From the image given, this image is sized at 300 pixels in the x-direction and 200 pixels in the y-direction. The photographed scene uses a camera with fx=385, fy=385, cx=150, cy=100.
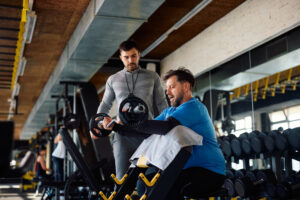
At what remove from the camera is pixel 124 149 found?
2.41 metres

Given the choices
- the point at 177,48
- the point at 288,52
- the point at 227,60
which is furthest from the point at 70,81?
the point at 288,52

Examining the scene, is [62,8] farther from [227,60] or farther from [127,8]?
[227,60]

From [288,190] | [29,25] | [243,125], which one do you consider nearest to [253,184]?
[288,190]

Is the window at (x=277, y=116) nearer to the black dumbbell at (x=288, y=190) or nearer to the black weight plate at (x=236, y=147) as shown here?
the black weight plate at (x=236, y=147)

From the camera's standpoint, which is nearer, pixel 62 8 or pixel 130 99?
pixel 130 99

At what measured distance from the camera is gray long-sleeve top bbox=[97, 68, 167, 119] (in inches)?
100

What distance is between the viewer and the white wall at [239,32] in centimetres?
429

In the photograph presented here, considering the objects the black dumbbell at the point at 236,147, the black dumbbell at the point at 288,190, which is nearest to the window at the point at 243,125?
the black dumbbell at the point at 236,147

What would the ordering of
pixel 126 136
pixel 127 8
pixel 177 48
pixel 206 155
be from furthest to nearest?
pixel 177 48, pixel 127 8, pixel 126 136, pixel 206 155

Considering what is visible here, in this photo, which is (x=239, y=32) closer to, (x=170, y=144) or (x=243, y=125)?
(x=243, y=125)

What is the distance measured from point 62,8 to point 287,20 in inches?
111

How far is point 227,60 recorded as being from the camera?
17.7 ft

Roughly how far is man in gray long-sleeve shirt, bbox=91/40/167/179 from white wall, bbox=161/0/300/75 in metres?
2.26

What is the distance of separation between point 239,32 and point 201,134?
11.4 feet
